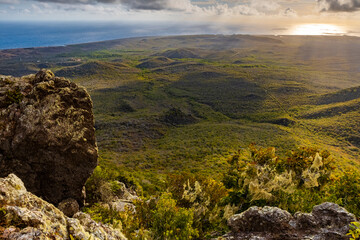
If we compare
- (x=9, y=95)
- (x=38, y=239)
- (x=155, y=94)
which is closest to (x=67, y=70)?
(x=155, y=94)

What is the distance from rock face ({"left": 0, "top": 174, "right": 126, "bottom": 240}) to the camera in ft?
19.2

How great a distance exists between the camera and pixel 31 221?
20.8ft

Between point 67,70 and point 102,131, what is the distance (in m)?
149

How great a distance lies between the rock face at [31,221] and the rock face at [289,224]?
801 cm

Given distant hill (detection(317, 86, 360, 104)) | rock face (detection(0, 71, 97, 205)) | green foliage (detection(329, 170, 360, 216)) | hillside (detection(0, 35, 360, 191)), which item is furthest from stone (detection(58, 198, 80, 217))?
distant hill (detection(317, 86, 360, 104))

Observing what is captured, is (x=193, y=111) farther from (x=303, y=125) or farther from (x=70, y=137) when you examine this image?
(x=70, y=137)

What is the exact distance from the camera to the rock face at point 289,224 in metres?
11.6

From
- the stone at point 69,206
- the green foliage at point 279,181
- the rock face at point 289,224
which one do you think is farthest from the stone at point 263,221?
the stone at point 69,206

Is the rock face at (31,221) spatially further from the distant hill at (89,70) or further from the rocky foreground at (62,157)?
the distant hill at (89,70)

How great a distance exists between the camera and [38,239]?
579 cm

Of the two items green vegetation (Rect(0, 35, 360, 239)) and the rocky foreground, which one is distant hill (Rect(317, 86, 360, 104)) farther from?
the rocky foreground

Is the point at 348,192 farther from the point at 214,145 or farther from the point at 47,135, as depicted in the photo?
the point at 214,145

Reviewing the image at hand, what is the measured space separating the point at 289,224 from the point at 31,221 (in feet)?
41.5

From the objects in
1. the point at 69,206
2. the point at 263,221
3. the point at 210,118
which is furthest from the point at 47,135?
the point at 210,118
